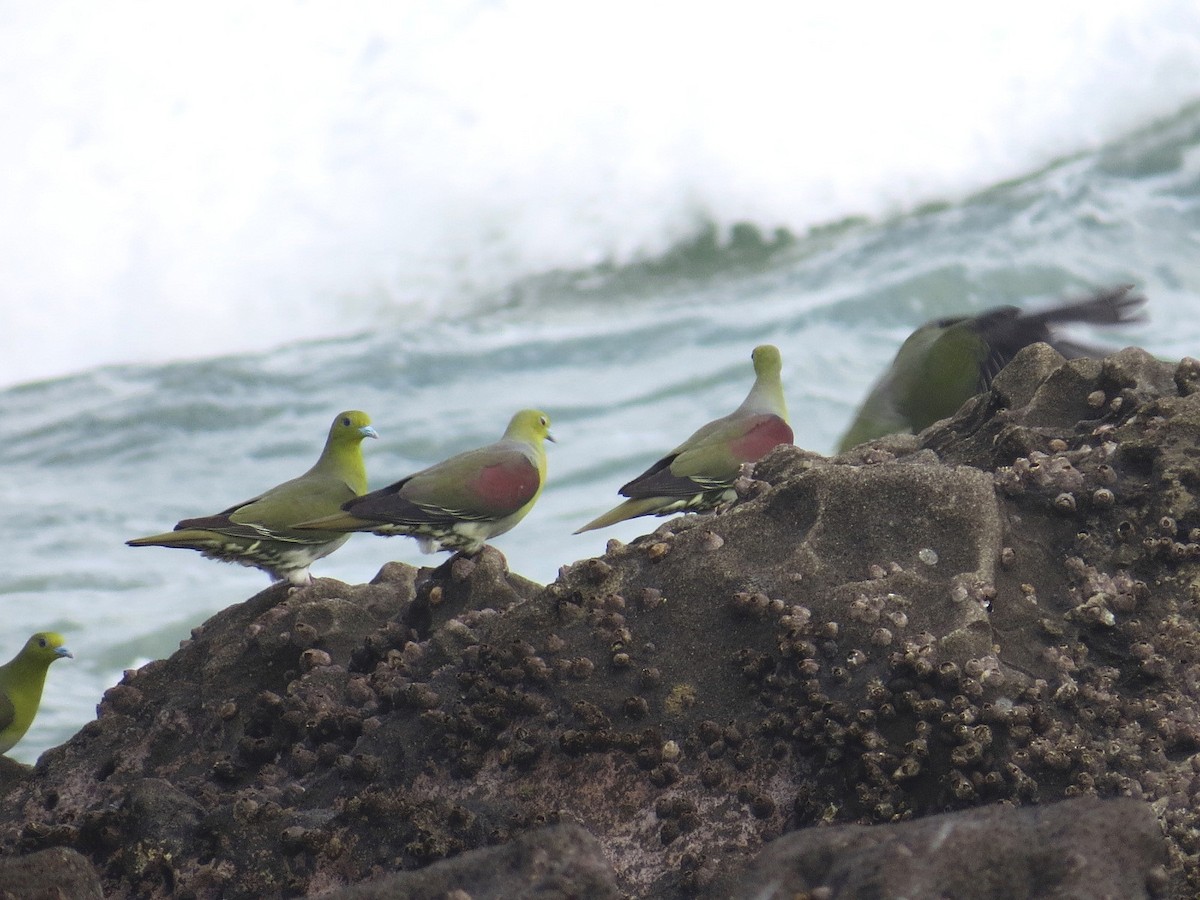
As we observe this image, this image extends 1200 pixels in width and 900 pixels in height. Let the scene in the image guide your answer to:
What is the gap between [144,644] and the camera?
13500 mm

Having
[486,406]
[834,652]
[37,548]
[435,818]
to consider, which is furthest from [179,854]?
[486,406]

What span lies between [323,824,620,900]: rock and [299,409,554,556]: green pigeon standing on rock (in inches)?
77.7

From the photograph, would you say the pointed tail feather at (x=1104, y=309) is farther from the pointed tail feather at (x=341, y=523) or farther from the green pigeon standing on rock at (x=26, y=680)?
the green pigeon standing on rock at (x=26, y=680)

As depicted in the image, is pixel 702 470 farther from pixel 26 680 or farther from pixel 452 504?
pixel 26 680

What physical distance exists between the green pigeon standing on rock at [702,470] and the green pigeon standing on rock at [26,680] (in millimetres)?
2212

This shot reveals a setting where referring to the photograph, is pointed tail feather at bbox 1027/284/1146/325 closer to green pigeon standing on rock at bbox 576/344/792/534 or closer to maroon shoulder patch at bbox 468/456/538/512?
green pigeon standing on rock at bbox 576/344/792/534

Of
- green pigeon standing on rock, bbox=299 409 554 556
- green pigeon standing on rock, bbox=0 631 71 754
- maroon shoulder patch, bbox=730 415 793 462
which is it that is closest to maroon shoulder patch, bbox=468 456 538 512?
green pigeon standing on rock, bbox=299 409 554 556

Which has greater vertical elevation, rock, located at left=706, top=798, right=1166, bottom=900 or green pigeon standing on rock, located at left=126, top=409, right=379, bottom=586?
green pigeon standing on rock, located at left=126, top=409, right=379, bottom=586

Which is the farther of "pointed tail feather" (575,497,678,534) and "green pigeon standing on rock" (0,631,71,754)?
"green pigeon standing on rock" (0,631,71,754)

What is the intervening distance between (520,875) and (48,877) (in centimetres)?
101

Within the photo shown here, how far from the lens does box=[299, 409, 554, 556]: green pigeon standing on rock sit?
468cm

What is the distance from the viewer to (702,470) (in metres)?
5.06

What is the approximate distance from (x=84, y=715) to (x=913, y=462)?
33.3 ft

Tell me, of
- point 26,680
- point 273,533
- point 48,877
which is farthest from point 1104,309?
point 26,680
